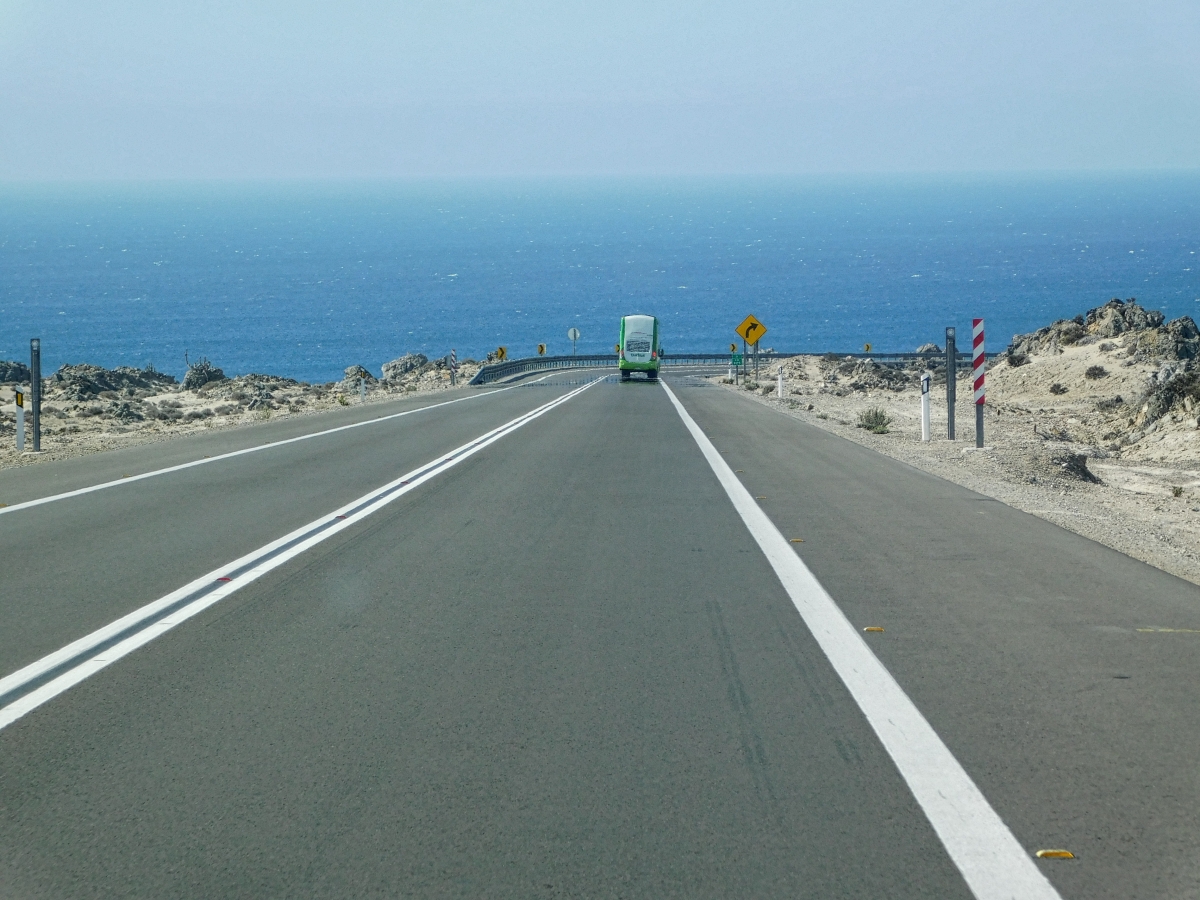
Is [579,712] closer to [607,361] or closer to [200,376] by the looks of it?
[200,376]

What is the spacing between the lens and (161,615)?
24.5 feet

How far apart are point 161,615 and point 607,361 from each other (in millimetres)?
78926

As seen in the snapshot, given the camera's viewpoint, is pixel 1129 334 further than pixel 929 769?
Yes

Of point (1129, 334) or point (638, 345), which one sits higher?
point (1129, 334)

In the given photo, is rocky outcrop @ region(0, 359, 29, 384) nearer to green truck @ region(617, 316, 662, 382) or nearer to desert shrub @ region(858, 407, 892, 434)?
green truck @ region(617, 316, 662, 382)

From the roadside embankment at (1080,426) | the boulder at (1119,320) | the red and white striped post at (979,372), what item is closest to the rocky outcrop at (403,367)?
the roadside embankment at (1080,426)

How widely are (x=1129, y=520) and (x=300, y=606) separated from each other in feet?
27.4

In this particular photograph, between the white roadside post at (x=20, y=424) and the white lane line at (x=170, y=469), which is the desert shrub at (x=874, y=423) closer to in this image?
the white lane line at (x=170, y=469)

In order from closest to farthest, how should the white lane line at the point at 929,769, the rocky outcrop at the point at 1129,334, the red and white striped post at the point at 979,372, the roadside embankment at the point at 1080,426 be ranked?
the white lane line at the point at 929,769
the roadside embankment at the point at 1080,426
the red and white striped post at the point at 979,372
the rocky outcrop at the point at 1129,334

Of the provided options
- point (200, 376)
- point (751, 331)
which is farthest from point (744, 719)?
point (200, 376)

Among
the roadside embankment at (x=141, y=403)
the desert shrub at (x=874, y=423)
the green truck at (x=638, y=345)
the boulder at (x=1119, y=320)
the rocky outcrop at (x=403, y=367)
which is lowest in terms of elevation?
the roadside embankment at (x=141, y=403)

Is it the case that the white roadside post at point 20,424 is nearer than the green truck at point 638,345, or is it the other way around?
the white roadside post at point 20,424

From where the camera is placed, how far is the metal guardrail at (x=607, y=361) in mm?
61969

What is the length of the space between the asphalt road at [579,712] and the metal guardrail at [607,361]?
48558mm
